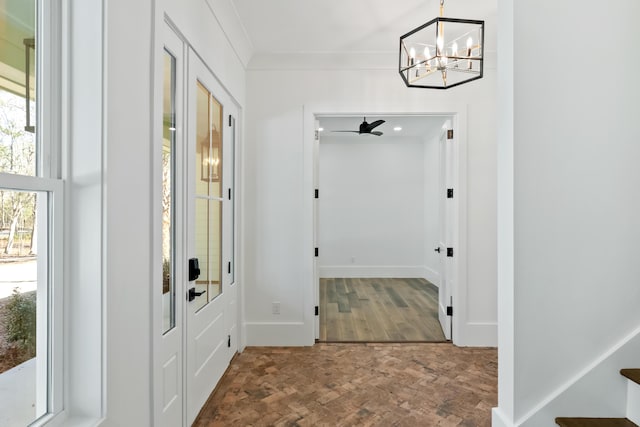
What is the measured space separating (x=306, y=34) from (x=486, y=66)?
5.90 feet

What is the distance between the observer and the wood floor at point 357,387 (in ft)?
7.20

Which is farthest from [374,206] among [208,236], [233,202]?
[208,236]

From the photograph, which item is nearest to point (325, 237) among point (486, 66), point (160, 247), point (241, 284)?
point (241, 284)

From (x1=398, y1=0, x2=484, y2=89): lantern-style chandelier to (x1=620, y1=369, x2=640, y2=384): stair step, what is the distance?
1578 mm

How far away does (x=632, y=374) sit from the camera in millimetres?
1271

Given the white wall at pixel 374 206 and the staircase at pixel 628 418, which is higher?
the white wall at pixel 374 206

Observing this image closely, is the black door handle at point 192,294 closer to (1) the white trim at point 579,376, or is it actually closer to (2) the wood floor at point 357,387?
(2) the wood floor at point 357,387

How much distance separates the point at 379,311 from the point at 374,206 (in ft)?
8.54

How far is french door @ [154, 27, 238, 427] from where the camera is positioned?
5.76 feet

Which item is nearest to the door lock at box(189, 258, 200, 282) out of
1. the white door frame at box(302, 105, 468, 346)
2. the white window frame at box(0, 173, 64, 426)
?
the white window frame at box(0, 173, 64, 426)

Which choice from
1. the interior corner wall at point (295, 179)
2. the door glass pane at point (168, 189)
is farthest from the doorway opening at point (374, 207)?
the door glass pane at point (168, 189)

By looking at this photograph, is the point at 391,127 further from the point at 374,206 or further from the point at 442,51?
the point at 442,51

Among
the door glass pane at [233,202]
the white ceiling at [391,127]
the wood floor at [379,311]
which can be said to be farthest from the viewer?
→ the white ceiling at [391,127]

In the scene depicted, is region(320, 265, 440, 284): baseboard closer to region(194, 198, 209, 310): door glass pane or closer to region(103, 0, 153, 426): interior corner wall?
region(194, 198, 209, 310): door glass pane
